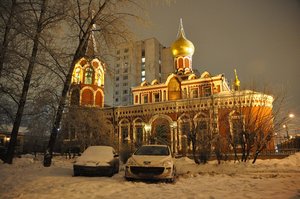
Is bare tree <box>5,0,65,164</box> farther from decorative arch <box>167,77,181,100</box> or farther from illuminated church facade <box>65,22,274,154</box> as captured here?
decorative arch <box>167,77,181,100</box>

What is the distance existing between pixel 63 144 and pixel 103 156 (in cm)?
1893

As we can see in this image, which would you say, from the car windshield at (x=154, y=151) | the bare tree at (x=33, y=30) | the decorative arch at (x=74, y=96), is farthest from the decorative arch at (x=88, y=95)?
the car windshield at (x=154, y=151)

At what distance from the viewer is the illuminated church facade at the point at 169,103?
25.4 meters

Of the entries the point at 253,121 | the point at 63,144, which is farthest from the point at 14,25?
the point at 63,144

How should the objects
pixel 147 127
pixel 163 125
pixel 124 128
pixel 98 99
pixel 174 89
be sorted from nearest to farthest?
pixel 147 127
pixel 163 125
pixel 124 128
pixel 98 99
pixel 174 89

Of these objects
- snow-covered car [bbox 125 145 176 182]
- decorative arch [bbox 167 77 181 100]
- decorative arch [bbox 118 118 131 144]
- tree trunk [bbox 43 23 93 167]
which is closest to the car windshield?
snow-covered car [bbox 125 145 176 182]

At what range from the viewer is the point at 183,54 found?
40.6 meters

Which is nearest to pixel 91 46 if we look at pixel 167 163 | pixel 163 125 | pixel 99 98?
pixel 167 163

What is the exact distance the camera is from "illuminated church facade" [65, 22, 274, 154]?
83.2 ft

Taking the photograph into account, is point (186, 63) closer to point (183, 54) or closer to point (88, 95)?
point (183, 54)

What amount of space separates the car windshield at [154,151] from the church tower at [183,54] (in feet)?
97.8

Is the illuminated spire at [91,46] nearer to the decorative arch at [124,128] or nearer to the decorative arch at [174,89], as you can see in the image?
the decorative arch at [124,128]

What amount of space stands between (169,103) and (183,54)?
41.3 ft

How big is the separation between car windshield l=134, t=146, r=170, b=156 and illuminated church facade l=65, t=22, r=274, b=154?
893cm
